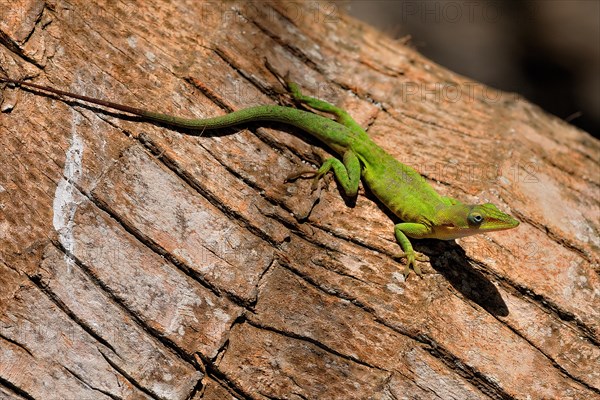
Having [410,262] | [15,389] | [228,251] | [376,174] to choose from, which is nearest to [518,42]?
[376,174]

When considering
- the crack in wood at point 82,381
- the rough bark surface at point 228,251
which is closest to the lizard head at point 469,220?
the rough bark surface at point 228,251

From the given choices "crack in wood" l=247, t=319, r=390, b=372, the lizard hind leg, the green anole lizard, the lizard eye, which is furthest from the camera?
the lizard hind leg

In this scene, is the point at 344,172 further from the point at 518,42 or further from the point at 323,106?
the point at 518,42

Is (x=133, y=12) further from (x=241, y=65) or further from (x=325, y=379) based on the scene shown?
(x=325, y=379)

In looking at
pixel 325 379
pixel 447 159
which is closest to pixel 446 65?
pixel 447 159

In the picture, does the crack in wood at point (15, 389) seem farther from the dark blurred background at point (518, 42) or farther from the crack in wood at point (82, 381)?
the dark blurred background at point (518, 42)

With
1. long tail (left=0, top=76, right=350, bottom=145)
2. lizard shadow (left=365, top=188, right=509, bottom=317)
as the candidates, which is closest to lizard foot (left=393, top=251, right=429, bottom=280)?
lizard shadow (left=365, top=188, right=509, bottom=317)

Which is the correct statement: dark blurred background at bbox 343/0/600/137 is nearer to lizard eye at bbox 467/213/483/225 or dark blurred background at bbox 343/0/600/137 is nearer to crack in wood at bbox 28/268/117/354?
lizard eye at bbox 467/213/483/225
